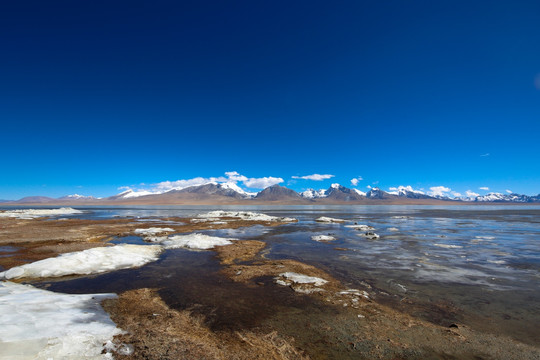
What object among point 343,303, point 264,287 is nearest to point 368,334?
point 343,303

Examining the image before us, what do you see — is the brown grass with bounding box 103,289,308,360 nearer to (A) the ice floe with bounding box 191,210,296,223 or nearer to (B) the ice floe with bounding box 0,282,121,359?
(B) the ice floe with bounding box 0,282,121,359

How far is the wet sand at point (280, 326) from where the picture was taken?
7109mm

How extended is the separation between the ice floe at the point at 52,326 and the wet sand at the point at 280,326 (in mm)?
578

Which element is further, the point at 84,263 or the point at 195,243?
the point at 195,243

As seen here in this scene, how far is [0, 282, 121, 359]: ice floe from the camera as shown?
6.10m

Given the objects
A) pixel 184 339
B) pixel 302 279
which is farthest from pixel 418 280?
pixel 184 339

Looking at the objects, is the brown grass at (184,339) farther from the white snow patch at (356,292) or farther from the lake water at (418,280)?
the white snow patch at (356,292)

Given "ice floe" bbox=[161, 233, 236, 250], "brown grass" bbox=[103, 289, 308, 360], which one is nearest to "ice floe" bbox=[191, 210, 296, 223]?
"ice floe" bbox=[161, 233, 236, 250]

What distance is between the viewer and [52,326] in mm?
7363

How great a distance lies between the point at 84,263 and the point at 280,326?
13.8 meters

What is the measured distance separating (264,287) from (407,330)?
642 centimetres

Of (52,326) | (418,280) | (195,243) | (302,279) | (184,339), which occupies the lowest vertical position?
(418,280)

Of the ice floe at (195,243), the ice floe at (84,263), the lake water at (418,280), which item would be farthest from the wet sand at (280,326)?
the ice floe at (195,243)

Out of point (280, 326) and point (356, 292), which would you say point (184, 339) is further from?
point (356, 292)
